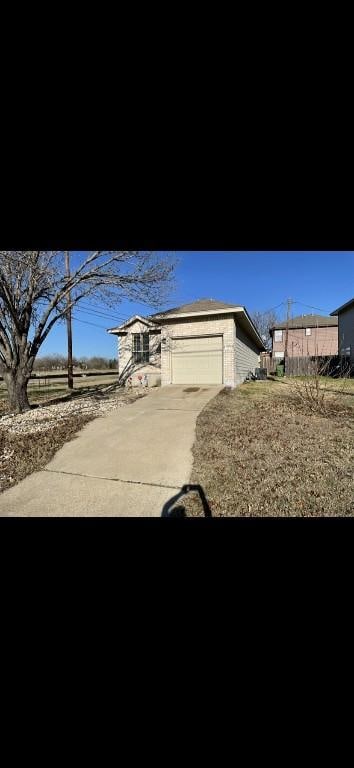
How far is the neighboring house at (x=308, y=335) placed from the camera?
30.0 metres

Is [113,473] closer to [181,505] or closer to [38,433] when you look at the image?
[181,505]

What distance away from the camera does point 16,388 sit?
8.09m

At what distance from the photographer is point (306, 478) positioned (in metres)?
3.60

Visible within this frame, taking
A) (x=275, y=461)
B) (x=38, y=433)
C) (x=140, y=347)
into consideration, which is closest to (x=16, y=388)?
(x=38, y=433)

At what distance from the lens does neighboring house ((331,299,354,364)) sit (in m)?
19.2

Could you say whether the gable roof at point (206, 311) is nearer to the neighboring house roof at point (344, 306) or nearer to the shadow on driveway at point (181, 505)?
the shadow on driveway at point (181, 505)

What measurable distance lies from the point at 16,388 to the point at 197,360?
6166 millimetres

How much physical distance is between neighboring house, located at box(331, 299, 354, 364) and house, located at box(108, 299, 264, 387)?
1028 centimetres

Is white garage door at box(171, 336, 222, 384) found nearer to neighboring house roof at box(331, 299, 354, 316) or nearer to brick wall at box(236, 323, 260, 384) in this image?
brick wall at box(236, 323, 260, 384)

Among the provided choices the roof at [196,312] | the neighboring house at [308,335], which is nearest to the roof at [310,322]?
the neighboring house at [308,335]

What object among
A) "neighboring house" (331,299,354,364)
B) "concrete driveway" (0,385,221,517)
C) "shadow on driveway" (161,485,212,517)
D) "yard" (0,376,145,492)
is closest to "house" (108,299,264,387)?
"yard" (0,376,145,492)

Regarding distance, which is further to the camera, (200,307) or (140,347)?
(140,347)
